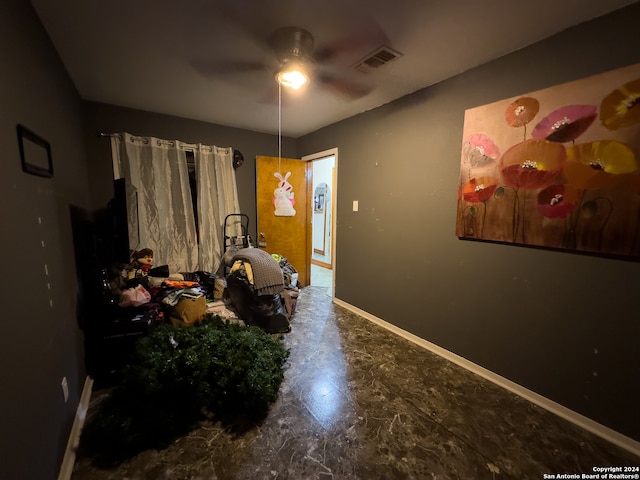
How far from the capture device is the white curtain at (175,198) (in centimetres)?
300

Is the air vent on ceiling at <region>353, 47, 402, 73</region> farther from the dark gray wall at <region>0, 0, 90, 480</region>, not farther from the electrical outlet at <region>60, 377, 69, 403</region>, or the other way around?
the electrical outlet at <region>60, 377, 69, 403</region>

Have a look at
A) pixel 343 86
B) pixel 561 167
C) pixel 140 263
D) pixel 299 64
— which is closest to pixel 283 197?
pixel 343 86

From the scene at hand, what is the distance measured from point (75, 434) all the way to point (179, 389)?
55cm

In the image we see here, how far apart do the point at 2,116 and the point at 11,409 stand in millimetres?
1049

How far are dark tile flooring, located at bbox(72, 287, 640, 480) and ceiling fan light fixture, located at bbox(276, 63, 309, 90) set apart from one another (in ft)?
7.43

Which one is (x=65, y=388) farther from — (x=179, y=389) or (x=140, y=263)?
(x=140, y=263)

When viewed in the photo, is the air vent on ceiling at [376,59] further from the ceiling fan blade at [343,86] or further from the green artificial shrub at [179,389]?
the green artificial shrub at [179,389]

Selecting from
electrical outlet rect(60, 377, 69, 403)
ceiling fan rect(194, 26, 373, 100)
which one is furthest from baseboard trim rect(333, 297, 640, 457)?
electrical outlet rect(60, 377, 69, 403)

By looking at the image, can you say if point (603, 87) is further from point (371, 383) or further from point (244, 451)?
point (244, 451)

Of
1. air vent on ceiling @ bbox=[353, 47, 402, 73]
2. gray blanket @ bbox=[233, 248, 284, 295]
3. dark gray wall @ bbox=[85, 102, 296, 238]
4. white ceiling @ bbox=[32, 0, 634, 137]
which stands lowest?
gray blanket @ bbox=[233, 248, 284, 295]

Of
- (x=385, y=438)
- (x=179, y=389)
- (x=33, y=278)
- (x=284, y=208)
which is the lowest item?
(x=385, y=438)

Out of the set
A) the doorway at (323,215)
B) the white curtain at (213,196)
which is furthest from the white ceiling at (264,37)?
the doorway at (323,215)

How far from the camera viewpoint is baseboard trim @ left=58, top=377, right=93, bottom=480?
4.09 feet

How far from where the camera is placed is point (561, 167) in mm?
1589
